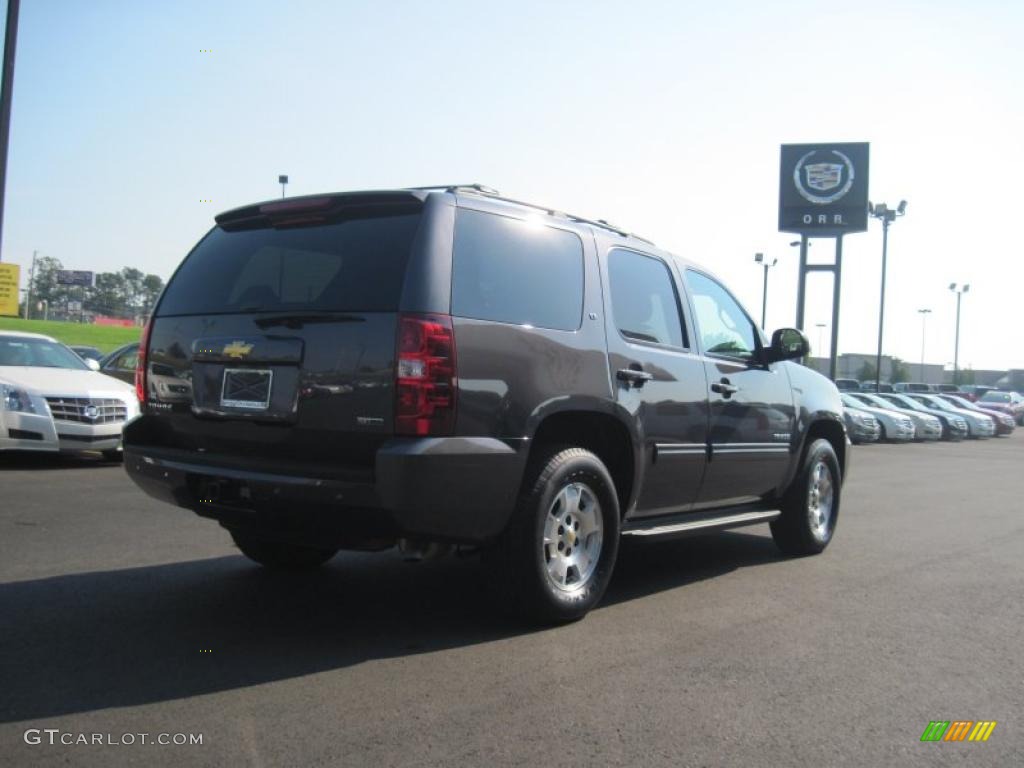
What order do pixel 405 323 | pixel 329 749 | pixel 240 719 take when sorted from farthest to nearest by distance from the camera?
pixel 405 323 → pixel 240 719 → pixel 329 749

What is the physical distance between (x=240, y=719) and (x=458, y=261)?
2098 millimetres

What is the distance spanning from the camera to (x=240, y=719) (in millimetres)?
3279

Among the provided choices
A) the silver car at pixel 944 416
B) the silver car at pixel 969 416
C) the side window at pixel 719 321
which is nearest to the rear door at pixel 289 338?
the side window at pixel 719 321

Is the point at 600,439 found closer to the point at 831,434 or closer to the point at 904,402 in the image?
the point at 831,434

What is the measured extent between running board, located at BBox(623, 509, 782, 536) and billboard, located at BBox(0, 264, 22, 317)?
29447mm

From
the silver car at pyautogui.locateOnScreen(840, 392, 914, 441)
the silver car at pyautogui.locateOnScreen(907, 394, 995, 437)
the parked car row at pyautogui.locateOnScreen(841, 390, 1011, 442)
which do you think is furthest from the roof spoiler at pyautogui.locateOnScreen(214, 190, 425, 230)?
the silver car at pyautogui.locateOnScreen(907, 394, 995, 437)

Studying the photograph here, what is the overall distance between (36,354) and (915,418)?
25.9 meters

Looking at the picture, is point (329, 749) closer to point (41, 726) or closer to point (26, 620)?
point (41, 726)

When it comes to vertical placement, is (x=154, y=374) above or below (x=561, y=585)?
above

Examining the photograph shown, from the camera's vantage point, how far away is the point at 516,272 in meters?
4.52

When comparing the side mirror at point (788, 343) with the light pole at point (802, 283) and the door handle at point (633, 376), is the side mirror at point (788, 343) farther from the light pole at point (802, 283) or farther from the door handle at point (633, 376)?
the light pole at point (802, 283)

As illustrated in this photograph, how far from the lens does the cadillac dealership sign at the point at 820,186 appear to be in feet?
123

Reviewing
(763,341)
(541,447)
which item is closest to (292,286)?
(541,447)

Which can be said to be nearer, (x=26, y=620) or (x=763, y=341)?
(x=26, y=620)
